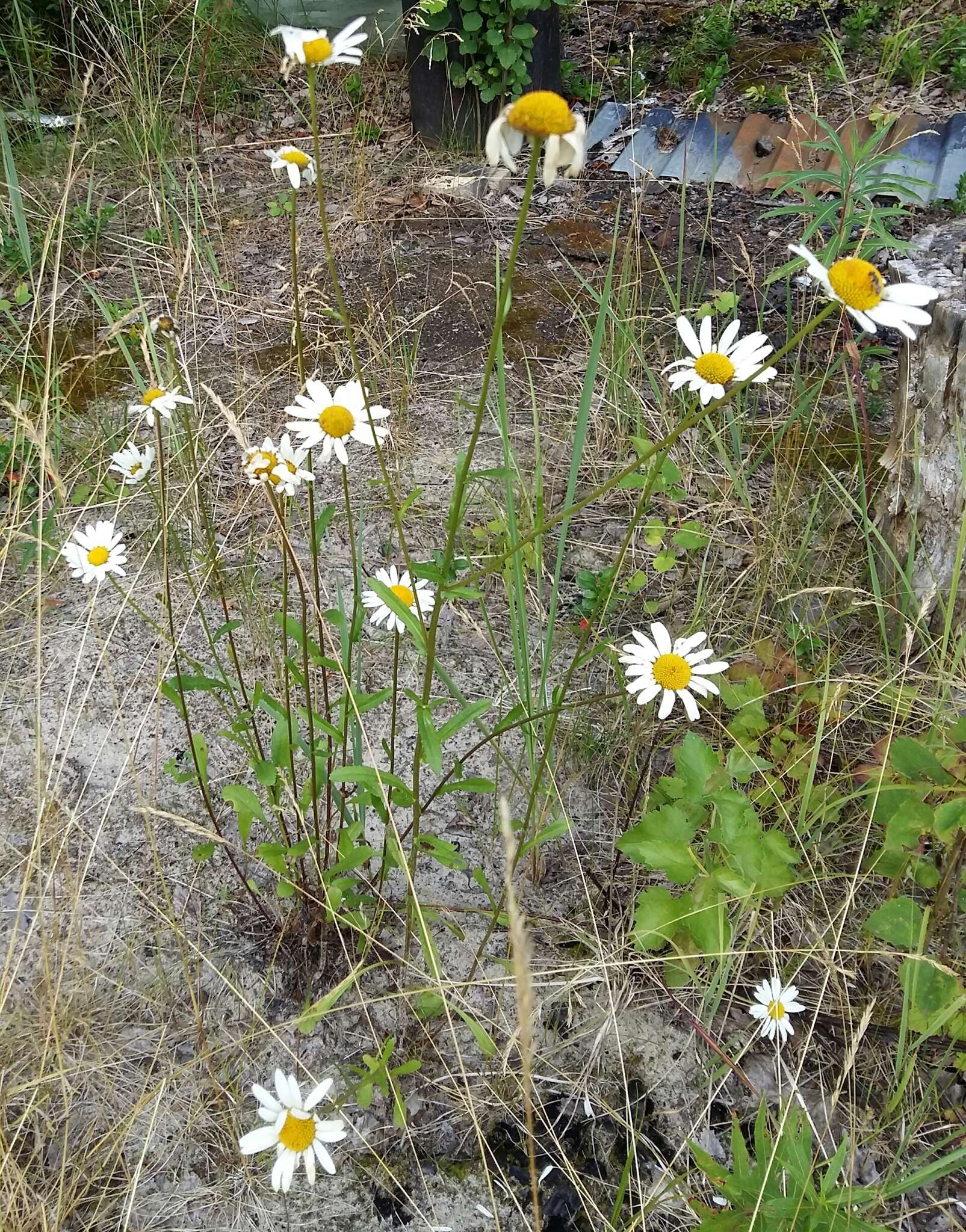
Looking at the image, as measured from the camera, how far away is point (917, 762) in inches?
47.8

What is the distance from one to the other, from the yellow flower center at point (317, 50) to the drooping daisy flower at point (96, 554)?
0.71m

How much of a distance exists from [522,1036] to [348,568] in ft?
5.01

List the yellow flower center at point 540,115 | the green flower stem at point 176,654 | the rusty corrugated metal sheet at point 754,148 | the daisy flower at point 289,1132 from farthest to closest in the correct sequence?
the rusty corrugated metal sheet at point 754,148 → the green flower stem at point 176,654 → the daisy flower at point 289,1132 → the yellow flower center at point 540,115

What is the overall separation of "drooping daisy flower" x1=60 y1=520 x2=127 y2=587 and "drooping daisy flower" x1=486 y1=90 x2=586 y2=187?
84cm

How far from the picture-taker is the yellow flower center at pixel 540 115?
2.14 ft

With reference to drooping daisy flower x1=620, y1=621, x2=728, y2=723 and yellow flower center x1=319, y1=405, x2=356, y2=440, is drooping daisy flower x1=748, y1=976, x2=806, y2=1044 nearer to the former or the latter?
drooping daisy flower x1=620, y1=621, x2=728, y2=723

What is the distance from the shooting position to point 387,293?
292 cm

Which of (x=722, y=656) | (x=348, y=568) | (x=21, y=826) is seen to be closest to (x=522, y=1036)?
(x=722, y=656)

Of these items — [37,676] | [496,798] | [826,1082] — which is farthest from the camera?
[496,798]

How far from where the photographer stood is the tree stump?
1.73 metres

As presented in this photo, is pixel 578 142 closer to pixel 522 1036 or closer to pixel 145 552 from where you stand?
pixel 522 1036

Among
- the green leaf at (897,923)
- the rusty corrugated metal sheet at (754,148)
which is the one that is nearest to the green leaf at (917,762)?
the green leaf at (897,923)

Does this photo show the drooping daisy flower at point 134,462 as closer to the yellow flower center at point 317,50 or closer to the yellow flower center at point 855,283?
the yellow flower center at point 317,50

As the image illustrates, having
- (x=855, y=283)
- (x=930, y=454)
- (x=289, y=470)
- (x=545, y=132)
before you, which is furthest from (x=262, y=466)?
(x=930, y=454)
